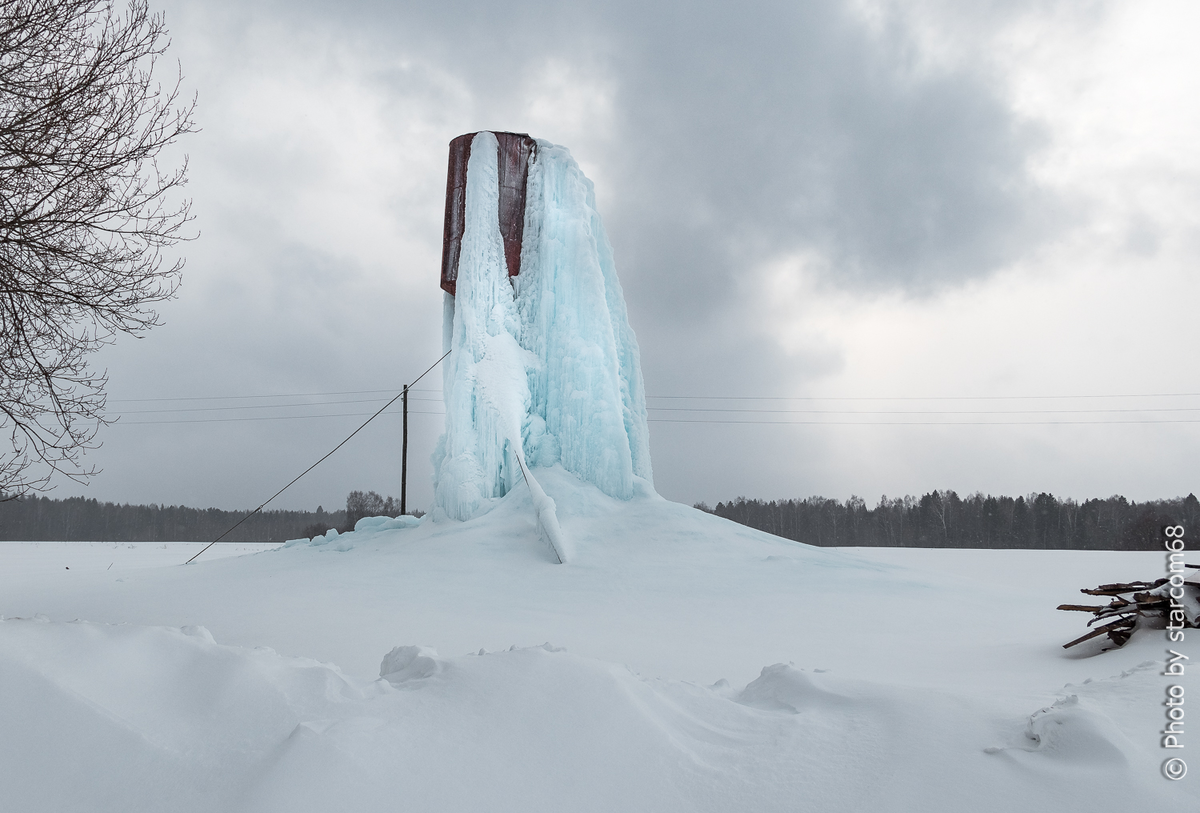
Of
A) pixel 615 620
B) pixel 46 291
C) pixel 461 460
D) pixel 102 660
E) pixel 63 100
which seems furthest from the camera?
pixel 461 460

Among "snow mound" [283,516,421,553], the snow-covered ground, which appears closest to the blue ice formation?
"snow mound" [283,516,421,553]

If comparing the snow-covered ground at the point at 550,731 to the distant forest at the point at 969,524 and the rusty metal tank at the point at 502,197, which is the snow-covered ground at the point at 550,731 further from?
the distant forest at the point at 969,524

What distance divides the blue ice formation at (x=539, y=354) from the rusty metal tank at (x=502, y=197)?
0.56ft

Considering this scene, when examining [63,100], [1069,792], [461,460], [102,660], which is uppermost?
[63,100]

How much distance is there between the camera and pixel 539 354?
13.7 metres

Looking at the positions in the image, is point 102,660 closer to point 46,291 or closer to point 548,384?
point 46,291

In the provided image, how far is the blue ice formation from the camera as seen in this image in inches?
500

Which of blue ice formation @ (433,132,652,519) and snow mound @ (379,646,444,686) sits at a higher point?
blue ice formation @ (433,132,652,519)

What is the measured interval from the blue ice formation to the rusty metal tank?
170mm

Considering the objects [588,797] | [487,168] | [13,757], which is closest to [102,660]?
[13,757]

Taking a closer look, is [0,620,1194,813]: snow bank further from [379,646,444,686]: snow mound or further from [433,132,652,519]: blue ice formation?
[433,132,652,519]: blue ice formation

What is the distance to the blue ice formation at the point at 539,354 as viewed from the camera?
12.7 meters

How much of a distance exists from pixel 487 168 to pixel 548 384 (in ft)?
15.2

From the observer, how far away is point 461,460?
40.9ft
